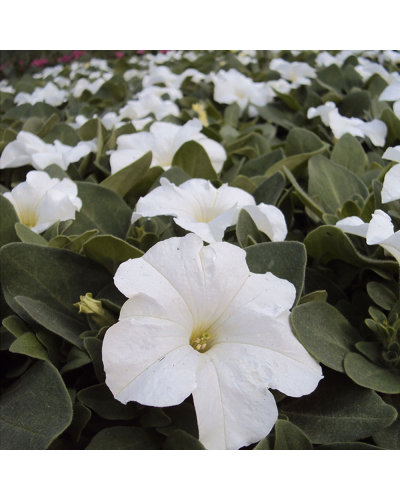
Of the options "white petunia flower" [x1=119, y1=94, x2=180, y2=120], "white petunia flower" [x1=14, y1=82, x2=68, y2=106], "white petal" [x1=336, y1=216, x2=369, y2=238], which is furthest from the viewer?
"white petunia flower" [x1=14, y1=82, x2=68, y2=106]

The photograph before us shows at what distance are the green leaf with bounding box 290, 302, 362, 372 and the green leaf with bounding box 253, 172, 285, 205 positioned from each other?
1.28 ft

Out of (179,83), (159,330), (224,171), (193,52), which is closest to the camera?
(159,330)

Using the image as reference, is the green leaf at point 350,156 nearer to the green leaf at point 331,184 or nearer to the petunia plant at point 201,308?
the petunia plant at point 201,308

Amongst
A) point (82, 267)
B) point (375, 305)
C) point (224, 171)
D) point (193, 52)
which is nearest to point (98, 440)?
point (82, 267)

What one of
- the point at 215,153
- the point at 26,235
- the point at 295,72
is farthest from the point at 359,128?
the point at 26,235

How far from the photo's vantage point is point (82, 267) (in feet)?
3.60

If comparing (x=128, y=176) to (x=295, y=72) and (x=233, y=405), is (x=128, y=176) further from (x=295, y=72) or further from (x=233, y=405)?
(x=295, y=72)

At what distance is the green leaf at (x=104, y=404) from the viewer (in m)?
0.92

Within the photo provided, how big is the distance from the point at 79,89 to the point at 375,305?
2492 millimetres

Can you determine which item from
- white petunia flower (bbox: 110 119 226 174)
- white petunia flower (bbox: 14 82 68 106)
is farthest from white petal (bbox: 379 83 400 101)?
white petunia flower (bbox: 14 82 68 106)

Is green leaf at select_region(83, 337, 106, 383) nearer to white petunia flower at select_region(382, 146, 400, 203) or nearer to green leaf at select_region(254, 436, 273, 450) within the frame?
green leaf at select_region(254, 436, 273, 450)

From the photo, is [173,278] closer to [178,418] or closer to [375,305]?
[178,418]

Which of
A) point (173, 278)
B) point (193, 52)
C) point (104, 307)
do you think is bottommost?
point (193, 52)

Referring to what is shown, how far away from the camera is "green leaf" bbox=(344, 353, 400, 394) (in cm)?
88
